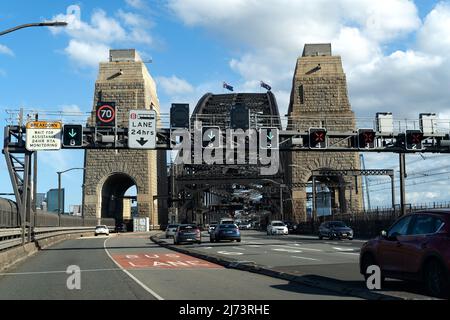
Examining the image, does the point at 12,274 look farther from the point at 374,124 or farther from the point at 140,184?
the point at 140,184

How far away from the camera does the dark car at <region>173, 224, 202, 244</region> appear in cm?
4003

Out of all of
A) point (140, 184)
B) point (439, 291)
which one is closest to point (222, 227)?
point (439, 291)

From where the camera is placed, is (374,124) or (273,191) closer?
(374,124)

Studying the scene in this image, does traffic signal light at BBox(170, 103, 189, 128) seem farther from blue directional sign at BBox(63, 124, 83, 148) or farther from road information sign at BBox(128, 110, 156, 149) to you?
blue directional sign at BBox(63, 124, 83, 148)

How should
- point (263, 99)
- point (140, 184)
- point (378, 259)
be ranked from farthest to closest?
point (263, 99) < point (140, 184) < point (378, 259)

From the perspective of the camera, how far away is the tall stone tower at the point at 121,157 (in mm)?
93312

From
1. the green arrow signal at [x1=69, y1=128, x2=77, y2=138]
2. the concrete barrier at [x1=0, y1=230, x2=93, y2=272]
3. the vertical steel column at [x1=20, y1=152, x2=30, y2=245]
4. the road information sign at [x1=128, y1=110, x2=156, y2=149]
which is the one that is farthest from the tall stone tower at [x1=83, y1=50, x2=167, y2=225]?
the vertical steel column at [x1=20, y1=152, x2=30, y2=245]

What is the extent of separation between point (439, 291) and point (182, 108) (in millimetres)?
28177

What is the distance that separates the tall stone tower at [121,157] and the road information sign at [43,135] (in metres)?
58.0

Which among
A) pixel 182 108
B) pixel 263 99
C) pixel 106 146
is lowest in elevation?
pixel 106 146

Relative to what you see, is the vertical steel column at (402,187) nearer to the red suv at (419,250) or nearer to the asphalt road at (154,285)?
the asphalt road at (154,285)

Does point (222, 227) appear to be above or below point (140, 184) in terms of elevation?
below

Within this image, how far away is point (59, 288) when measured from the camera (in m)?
14.3
